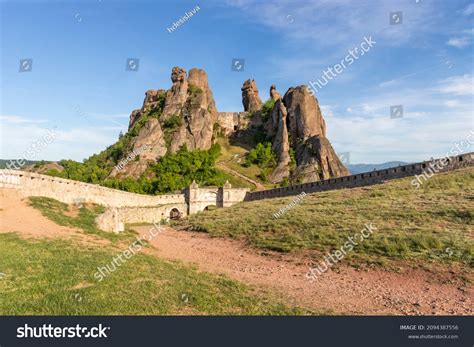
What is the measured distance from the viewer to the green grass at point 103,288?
27.6ft

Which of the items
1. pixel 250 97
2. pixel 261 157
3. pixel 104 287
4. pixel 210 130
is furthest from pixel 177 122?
pixel 104 287

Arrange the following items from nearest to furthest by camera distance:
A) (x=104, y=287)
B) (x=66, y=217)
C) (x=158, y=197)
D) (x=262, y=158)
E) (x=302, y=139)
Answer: (x=104, y=287)
(x=66, y=217)
(x=158, y=197)
(x=302, y=139)
(x=262, y=158)

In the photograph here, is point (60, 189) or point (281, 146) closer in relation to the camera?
point (60, 189)

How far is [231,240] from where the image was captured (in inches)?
899

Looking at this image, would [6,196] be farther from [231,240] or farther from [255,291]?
[255,291]

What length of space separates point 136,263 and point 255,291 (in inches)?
192

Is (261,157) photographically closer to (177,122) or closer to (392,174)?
(177,122)

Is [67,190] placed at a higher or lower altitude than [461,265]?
higher

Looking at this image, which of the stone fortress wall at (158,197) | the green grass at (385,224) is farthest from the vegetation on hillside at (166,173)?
the green grass at (385,224)

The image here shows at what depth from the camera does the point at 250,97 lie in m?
92.4

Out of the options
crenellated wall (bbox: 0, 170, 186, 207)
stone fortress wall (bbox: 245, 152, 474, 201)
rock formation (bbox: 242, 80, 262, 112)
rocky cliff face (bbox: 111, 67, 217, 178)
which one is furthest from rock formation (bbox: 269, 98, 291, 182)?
crenellated wall (bbox: 0, 170, 186, 207)

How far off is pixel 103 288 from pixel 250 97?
86.0 meters

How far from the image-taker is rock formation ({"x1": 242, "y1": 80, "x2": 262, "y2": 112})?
91.4 meters

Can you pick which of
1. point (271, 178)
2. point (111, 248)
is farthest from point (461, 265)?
point (271, 178)
